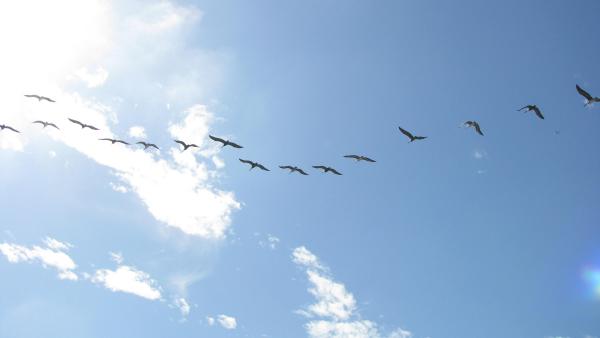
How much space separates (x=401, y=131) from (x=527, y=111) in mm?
15345

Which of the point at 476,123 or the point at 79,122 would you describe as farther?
the point at 79,122

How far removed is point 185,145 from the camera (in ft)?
270

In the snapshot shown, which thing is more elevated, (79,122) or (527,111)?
(79,122)

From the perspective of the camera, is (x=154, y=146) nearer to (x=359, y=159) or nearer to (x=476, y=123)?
(x=359, y=159)

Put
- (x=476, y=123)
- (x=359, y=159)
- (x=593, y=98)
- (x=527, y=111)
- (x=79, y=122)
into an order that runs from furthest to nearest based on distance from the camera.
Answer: (x=79, y=122) < (x=359, y=159) < (x=476, y=123) < (x=527, y=111) < (x=593, y=98)

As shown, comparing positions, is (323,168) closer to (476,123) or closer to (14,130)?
(476,123)

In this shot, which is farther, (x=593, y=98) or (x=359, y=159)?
(x=359, y=159)

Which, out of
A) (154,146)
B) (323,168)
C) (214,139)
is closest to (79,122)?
(154,146)

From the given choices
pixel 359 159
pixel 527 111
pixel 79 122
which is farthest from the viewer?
pixel 79 122

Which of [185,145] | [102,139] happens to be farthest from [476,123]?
[102,139]

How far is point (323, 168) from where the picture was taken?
81.0 m

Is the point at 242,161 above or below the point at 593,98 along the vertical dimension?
above

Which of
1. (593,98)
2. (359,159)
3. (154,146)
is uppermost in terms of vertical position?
(154,146)

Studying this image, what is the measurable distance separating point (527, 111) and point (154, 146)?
52.5 meters
